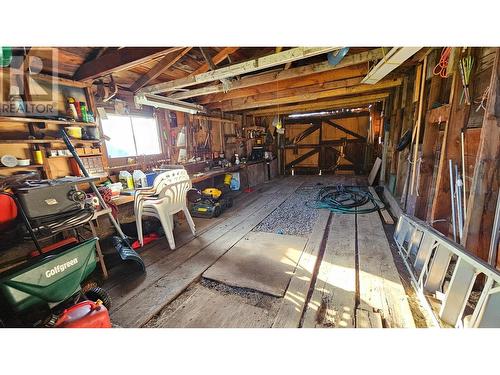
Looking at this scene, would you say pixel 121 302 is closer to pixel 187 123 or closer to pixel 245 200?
pixel 245 200

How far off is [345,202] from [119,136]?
15.2 ft

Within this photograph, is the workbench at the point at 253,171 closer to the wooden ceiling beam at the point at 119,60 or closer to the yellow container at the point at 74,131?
the yellow container at the point at 74,131

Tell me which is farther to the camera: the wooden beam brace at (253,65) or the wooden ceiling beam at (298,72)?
the wooden ceiling beam at (298,72)

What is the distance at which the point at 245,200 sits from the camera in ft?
16.4

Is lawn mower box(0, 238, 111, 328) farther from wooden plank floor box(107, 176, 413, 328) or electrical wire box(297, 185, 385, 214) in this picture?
electrical wire box(297, 185, 385, 214)

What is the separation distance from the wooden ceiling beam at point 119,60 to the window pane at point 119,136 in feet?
2.42

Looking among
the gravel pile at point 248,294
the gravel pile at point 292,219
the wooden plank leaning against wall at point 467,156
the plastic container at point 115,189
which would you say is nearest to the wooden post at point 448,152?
the wooden plank leaning against wall at point 467,156

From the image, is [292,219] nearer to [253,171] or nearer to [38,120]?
[253,171]

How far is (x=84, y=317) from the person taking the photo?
3.55ft

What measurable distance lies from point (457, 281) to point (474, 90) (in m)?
1.77

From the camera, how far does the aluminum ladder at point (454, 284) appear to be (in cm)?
112
